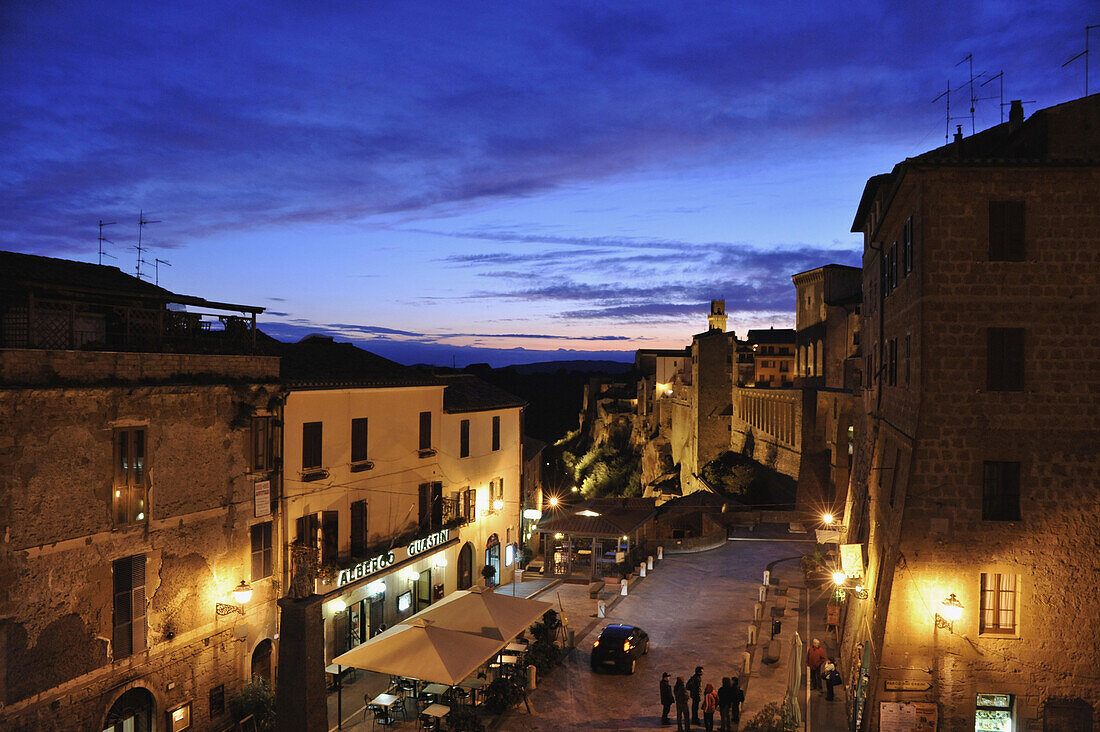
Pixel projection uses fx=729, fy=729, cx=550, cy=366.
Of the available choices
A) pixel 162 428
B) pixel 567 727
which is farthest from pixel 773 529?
pixel 162 428

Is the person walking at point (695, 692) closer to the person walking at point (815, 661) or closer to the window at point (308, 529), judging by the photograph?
the person walking at point (815, 661)

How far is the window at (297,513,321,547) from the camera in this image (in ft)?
65.8

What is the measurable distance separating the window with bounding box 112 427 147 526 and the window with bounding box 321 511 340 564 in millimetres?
6399

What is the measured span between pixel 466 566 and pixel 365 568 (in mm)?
8338

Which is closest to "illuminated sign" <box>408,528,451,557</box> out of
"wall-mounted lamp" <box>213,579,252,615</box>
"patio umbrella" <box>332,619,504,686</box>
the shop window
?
"wall-mounted lamp" <box>213,579,252,615</box>

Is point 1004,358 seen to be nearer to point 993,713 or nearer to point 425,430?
point 993,713

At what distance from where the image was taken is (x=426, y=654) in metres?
15.0

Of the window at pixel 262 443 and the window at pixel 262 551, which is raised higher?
the window at pixel 262 443

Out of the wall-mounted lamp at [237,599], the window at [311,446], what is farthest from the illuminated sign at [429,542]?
the wall-mounted lamp at [237,599]

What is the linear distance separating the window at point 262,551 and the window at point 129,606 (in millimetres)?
3322

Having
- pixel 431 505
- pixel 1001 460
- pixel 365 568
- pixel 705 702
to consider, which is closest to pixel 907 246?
pixel 1001 460

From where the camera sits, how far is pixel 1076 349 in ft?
48.8

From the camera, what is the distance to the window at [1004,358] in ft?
49.6

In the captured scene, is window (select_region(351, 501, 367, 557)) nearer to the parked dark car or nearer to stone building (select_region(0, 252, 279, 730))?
stone building (select_region(0, 252, 279, 730))
